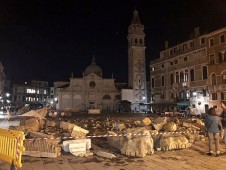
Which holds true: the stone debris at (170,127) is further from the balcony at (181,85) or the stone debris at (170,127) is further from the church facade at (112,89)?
the church facade at (112,89)

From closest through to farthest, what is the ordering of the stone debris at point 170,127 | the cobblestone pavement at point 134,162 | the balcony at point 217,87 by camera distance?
the cobblestone pavement at point 134,162 → the stone debris at point 170,127 → the balcony at point 217,87

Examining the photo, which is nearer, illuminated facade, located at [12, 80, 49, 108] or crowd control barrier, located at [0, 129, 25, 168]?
crowd control barrier, located at [0, 129, 25, 168]

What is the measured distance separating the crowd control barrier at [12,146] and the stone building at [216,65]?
1416 inches

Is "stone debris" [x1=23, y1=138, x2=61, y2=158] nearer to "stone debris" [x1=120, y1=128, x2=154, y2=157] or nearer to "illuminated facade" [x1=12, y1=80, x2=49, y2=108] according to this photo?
"stone debris" [x1=120, y1=128, x2=154, y2=157]

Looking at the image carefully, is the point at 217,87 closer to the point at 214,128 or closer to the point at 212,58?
the point at 212,58

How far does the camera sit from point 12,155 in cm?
803

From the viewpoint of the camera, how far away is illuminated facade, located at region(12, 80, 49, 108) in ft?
324

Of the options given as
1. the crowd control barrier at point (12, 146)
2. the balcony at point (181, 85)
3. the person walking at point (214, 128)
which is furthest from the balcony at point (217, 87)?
the crowd control barrier at point (12, 146)

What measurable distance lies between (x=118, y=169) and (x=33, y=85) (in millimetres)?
101119

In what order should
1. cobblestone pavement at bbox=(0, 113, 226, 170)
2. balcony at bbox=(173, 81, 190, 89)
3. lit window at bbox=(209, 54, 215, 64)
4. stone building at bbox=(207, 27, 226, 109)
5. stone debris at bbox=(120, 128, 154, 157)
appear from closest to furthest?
cobblestone pavement at bbox=(0, 113, 226, 170) < stone debris at bbox=(120, 128, 154, 157) < stone building at bbox=(207, 27, 226, 109) < lit window at bbox=(209, 54, 215, 64) < balcony at bbox=(173, 81, 190, 89)

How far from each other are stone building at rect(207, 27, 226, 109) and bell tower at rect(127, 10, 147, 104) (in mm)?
30619

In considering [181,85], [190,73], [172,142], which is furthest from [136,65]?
[172,142]

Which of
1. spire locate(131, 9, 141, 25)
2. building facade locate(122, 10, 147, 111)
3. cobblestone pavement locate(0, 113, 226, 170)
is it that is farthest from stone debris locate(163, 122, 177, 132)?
spire locate(131, 9, 141, 25)

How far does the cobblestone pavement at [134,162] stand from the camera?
866cm
